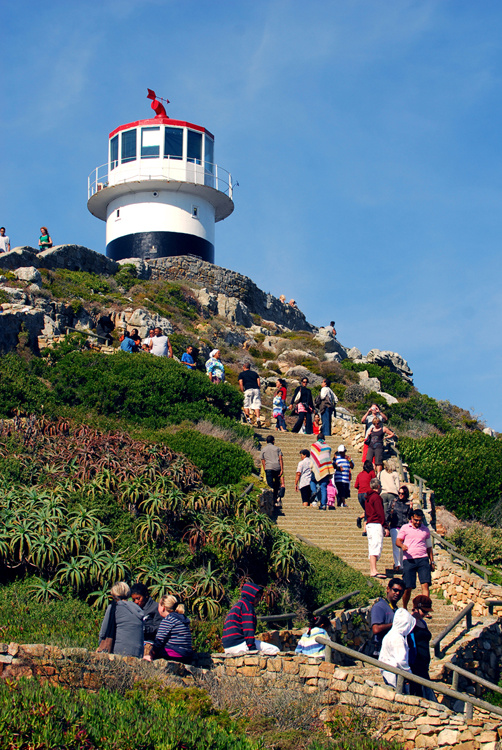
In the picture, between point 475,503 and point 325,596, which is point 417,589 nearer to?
point 325,596

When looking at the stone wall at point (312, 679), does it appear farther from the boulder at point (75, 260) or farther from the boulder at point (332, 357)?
the boulder at point (332, 357)

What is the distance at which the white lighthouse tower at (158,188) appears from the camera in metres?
34.6

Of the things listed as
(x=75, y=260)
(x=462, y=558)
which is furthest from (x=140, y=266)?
(x=462, y=558)

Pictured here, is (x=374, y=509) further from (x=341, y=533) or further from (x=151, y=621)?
(x=151, y=621)

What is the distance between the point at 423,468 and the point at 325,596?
320 inches

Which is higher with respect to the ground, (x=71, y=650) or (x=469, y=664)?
(x=71, y=650)

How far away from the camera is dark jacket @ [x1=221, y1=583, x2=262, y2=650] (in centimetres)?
886

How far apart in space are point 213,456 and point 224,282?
21954 millimetres

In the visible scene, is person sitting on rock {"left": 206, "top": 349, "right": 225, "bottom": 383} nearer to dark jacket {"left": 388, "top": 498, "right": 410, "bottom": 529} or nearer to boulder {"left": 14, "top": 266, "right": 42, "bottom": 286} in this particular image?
boulder {"left": 14, "top": 266, "right": 42, "bottom": 286}

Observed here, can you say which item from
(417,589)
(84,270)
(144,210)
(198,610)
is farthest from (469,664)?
(144,210)

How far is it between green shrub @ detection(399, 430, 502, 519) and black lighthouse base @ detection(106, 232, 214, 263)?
18.0 meters

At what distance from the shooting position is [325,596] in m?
11.6

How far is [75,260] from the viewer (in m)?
29.9

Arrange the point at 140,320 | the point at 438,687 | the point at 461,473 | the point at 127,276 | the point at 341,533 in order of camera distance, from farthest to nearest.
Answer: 1. the point at 127,276
2. the point at 140,320
3. the point at 461,473
4. the point at 341,533
5. the point at 438,687
